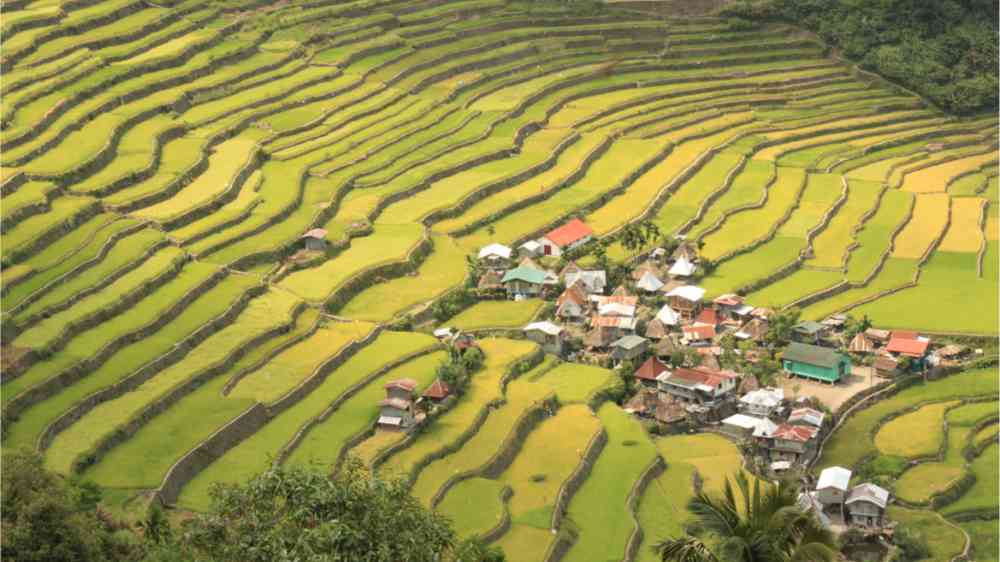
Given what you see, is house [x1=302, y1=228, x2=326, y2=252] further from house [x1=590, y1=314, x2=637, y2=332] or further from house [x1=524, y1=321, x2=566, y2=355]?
house [x1=590, y1=314, x2=637, y2=332]

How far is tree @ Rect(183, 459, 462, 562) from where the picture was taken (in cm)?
1628

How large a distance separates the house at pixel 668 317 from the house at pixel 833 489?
307 inches

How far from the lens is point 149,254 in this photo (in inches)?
→ 1363

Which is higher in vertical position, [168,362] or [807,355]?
[168,362]

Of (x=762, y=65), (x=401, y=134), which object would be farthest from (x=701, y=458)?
(x=762, y=65)

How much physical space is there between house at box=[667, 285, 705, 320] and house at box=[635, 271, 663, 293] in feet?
1.85

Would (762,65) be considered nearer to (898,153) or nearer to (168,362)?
(898,153)

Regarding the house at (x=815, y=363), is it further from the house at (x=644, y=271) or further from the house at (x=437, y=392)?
the house at (x=437, y=392)

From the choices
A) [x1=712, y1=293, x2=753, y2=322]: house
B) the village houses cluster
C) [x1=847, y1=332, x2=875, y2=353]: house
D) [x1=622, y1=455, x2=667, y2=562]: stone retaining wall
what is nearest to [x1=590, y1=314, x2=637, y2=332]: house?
the village houses cluster

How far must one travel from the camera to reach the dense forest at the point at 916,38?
56609mm

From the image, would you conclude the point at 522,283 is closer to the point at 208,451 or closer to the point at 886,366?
the point at 886,366

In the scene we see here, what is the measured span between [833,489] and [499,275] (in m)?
11.5

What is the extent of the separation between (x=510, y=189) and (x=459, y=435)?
1562cm

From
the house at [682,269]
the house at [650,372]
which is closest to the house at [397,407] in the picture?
the house at [650,372]
